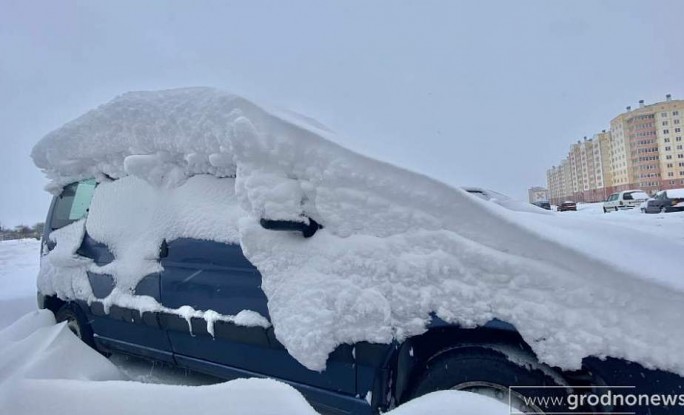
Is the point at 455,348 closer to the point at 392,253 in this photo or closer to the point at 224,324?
the point at 392,253

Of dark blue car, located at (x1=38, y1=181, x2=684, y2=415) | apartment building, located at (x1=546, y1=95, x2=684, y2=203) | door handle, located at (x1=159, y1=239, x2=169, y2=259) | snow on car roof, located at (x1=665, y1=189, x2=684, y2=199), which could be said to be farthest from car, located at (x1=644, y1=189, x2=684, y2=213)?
apartment building, located at (x1=546, y1=95, x2=684, y2=203)

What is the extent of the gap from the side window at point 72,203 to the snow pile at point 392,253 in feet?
4.36

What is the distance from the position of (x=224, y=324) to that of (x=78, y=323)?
6.06ft

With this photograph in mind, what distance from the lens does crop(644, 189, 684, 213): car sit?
1997 centimetres

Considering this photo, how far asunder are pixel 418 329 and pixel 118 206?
2.32 meters

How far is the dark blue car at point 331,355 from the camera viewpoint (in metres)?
1.41

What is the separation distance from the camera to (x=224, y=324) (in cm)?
207

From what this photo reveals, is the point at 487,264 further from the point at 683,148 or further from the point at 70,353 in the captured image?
the point at 683,148

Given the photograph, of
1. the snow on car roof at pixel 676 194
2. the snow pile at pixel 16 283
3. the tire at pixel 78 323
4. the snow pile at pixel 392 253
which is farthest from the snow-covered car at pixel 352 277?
the snow on car roof at pixel 676 194

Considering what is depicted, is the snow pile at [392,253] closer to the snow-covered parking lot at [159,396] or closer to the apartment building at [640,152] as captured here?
the snow-covered parking lot at [159,396]

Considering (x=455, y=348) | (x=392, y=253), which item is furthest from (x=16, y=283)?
(x=455, y=348)

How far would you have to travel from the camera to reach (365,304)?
1.60m

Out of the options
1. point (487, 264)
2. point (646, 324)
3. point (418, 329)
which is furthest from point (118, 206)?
point (646, 324)

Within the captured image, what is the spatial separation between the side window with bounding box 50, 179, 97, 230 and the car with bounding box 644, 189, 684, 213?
25375mm
